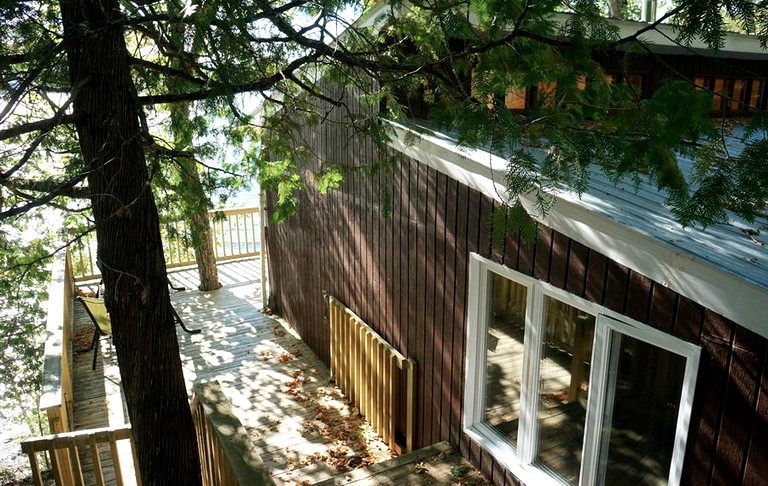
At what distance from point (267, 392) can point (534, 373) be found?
3.74 metres

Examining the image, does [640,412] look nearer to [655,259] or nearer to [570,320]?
[570,320]

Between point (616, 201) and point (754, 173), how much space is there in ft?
4.95

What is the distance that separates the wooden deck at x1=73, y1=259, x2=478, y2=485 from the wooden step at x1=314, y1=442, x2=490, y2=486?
14 millimetres

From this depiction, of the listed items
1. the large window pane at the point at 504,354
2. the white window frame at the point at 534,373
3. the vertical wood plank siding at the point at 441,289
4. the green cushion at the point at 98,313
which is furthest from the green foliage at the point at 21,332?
the large window pane at the point at 504,354

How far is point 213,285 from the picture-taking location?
379 inches

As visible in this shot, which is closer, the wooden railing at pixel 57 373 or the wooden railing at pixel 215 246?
the wooden railing at pixel 57 373

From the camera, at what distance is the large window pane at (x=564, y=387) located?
3338 mm

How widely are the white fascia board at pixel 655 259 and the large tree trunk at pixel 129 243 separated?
65.5 inches

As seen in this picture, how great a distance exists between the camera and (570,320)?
3.39 meters

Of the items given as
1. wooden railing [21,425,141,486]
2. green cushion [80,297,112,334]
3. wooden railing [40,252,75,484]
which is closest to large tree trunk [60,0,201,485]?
wooden railing [21,425,141,486]

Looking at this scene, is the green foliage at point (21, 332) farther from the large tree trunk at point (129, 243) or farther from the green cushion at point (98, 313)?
the large tree trunk at point (129, 243)

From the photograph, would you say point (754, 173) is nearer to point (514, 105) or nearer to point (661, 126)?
point (661, 126)

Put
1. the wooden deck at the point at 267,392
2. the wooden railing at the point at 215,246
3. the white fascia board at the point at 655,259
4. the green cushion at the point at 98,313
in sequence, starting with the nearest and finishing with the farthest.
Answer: the white fascia board at the point at 655,259
the wooden deck at the point at 267,392
the green cushion at the point at 98,313
the wooden railing at the point at 215,246

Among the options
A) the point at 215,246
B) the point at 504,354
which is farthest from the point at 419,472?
the point at 215,246
